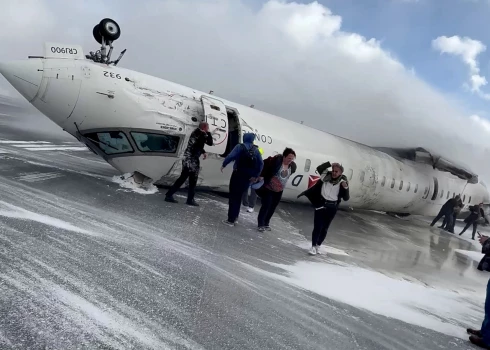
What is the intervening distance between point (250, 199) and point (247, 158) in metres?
2.61

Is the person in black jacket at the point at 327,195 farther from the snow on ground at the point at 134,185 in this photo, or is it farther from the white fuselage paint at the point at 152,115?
the snow on ground at the point at 134,185

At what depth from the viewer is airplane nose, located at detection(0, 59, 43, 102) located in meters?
7.53

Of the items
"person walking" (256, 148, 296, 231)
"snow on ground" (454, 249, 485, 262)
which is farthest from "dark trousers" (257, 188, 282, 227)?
"snow on ground" (454, 249, 485, 262)

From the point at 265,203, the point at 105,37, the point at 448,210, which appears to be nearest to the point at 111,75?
the point at 105,37

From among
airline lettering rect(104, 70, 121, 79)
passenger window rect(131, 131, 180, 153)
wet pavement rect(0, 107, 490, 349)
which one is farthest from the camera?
passenger window rect(131, 131, 180, 153)

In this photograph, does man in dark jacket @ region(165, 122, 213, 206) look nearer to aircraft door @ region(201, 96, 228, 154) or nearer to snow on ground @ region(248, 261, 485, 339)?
aircraft door @ region(201, 96, 228, 154)

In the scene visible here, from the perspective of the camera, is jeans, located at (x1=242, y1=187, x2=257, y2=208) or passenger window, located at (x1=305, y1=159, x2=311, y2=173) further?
passenger window, located at (x1=305, y1=159, x2=311, y2=173)

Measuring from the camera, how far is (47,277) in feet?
11.0

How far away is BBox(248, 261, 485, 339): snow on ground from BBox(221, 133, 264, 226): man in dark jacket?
1960 mm

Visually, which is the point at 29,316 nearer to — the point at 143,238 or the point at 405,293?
the point at 143,238

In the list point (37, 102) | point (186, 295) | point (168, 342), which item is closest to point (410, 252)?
point (186, 295)

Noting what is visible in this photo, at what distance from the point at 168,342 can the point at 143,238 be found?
2551mm

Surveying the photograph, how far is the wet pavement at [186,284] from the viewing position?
2883 millimetres

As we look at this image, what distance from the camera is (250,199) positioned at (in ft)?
30.6
